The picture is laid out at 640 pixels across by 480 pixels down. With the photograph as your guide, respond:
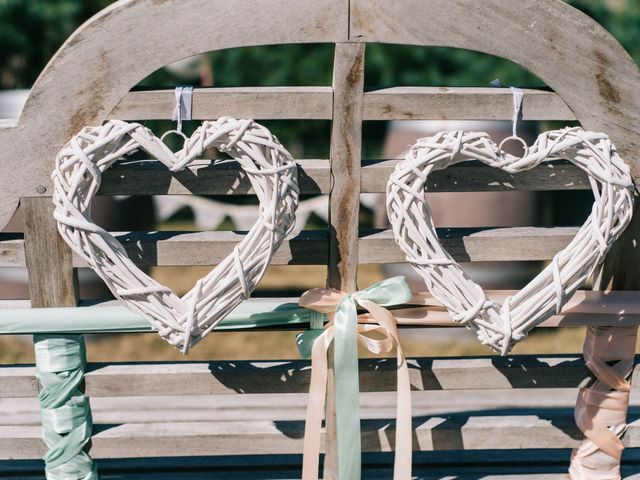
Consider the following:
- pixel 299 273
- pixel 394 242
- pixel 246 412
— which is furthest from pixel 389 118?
pixel 299 273

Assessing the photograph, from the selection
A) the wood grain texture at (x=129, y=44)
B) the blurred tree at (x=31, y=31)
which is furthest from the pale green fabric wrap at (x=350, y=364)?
the blurred tree at (x=31, y=31)

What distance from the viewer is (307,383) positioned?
1545mm

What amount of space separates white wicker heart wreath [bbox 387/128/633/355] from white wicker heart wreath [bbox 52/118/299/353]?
0.21 m

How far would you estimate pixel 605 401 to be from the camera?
1.57 m

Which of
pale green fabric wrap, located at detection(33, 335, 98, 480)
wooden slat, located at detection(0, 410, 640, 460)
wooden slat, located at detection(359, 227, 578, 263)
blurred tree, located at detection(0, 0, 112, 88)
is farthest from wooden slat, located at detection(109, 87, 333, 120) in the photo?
blurred tree, located at detection(0, 0, 112, 88)

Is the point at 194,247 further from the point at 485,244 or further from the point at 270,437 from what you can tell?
the point at 485,244

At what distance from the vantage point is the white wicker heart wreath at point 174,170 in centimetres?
129

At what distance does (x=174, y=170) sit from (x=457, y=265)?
0.50 meters

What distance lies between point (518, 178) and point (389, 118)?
0.26 metres

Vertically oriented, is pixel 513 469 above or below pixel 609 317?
below

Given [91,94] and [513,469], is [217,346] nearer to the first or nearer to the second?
[513,469]

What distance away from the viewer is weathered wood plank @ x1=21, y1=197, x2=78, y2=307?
142 centimetres

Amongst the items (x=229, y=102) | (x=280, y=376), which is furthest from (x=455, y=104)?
(x=280, y=376)

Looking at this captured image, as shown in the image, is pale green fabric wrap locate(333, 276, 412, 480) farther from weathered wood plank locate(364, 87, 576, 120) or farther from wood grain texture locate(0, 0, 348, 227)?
wood grain texture locate(0, 0, 348, 227)
